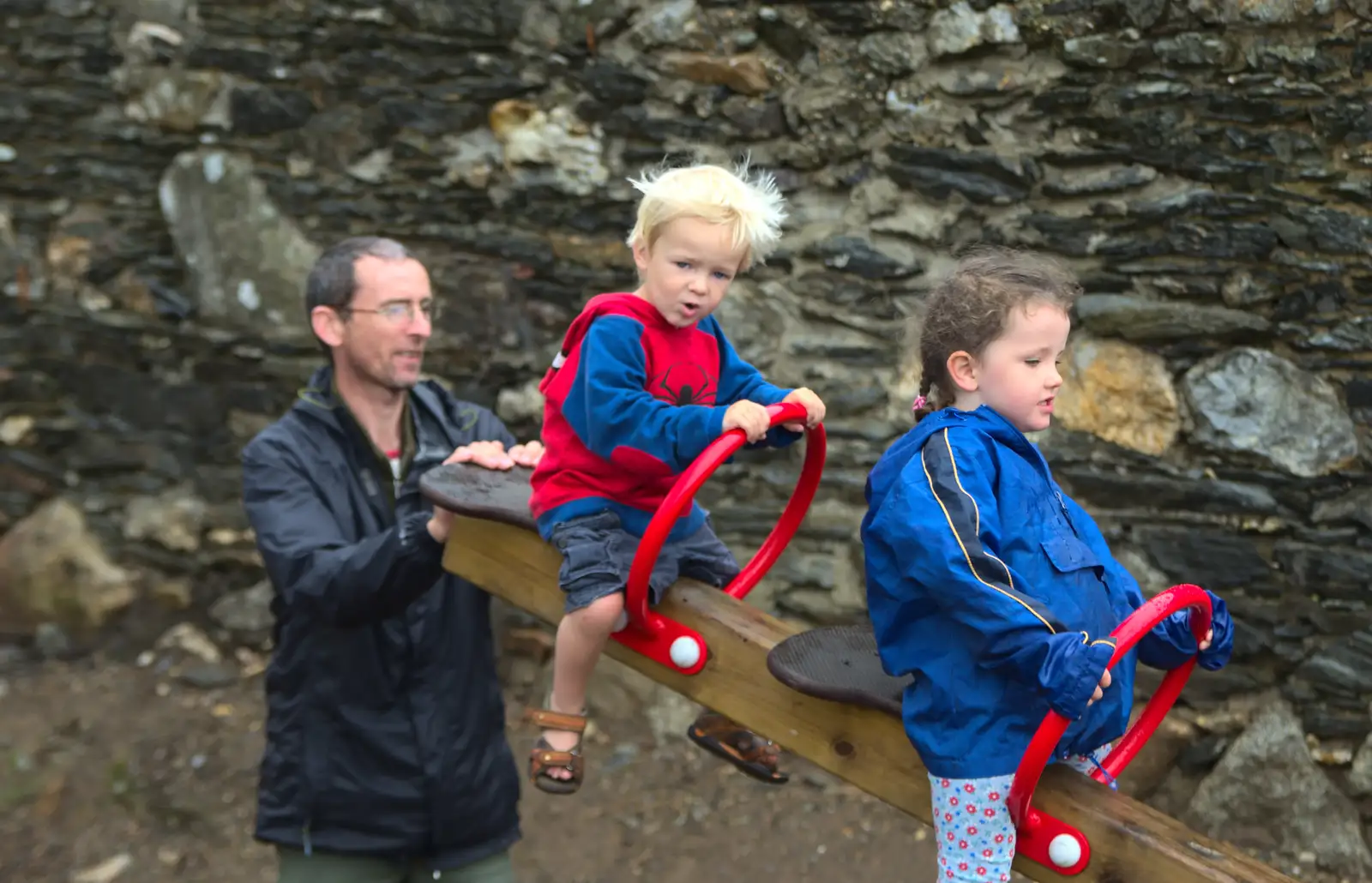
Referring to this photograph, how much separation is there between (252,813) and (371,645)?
2.24 m

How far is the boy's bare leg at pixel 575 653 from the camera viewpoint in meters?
2.30

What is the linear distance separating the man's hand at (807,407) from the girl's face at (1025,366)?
34 centimetres

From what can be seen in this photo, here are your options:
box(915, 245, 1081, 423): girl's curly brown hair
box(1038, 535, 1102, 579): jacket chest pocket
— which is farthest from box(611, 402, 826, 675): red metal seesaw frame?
box(1038, 535, 1102, 579): jacket chest pocket

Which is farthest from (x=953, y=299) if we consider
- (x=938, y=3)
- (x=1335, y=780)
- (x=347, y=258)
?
(x=1335, y=780)

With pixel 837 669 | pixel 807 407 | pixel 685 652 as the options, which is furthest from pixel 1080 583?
pixel 685 652

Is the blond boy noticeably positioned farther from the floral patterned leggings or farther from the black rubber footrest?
the floral patterned leggings

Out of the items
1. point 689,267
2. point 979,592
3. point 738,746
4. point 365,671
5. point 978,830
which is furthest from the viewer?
point 365,671

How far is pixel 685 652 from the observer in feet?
7.93

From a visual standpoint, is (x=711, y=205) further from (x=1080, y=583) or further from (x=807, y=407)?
(x=1080, y=583)

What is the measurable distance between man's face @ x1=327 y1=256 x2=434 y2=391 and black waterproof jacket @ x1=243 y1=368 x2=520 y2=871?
0.38ft

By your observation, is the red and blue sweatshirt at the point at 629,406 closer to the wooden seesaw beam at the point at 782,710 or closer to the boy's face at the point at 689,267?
the boy's face at the point at 689,267

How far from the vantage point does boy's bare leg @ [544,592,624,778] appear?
230 cm

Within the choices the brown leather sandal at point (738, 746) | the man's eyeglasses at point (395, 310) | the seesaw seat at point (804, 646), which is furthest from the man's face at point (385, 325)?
the brown leather sandal at point (738, 746)

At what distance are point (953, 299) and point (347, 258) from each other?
1.74 m
